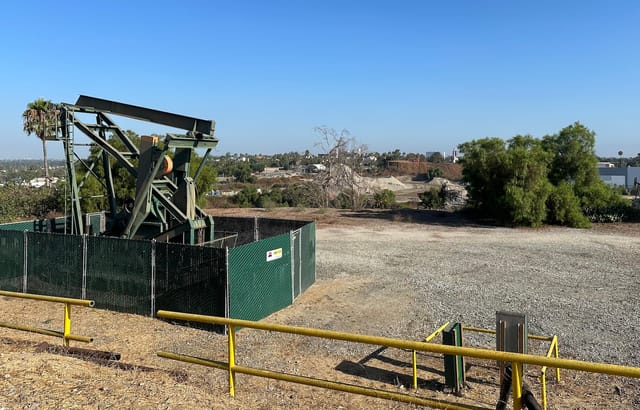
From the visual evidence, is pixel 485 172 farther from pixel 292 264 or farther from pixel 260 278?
pixel 260 278

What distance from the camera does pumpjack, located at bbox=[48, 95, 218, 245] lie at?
41.1 feet

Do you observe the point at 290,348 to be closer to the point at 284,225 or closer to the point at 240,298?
the point at 240,298

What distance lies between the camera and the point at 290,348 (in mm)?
9102

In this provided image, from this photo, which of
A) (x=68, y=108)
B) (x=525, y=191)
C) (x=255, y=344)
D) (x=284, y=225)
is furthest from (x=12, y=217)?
(x=525, y=191)

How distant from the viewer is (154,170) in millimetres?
12250

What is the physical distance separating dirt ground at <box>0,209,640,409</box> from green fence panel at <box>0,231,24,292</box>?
46cm

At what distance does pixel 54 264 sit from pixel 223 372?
22.3ft

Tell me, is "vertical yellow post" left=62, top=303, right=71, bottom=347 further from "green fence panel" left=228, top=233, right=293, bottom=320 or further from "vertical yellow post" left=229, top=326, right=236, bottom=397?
"vertical yellow post" left=229, top=326, right=236, bottom=397

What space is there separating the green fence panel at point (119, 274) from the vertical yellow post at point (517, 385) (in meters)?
8.36

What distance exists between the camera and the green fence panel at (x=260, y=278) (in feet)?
32.7

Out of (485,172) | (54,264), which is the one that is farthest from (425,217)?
(54,264)

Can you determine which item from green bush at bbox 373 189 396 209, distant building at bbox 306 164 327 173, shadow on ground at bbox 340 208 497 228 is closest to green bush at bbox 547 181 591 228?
shadow on ground at bbox 340 208 497 228

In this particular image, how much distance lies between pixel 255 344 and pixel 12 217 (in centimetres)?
2294

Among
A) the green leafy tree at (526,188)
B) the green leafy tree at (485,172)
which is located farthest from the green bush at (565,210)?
the green leafy tree at (485,172)
